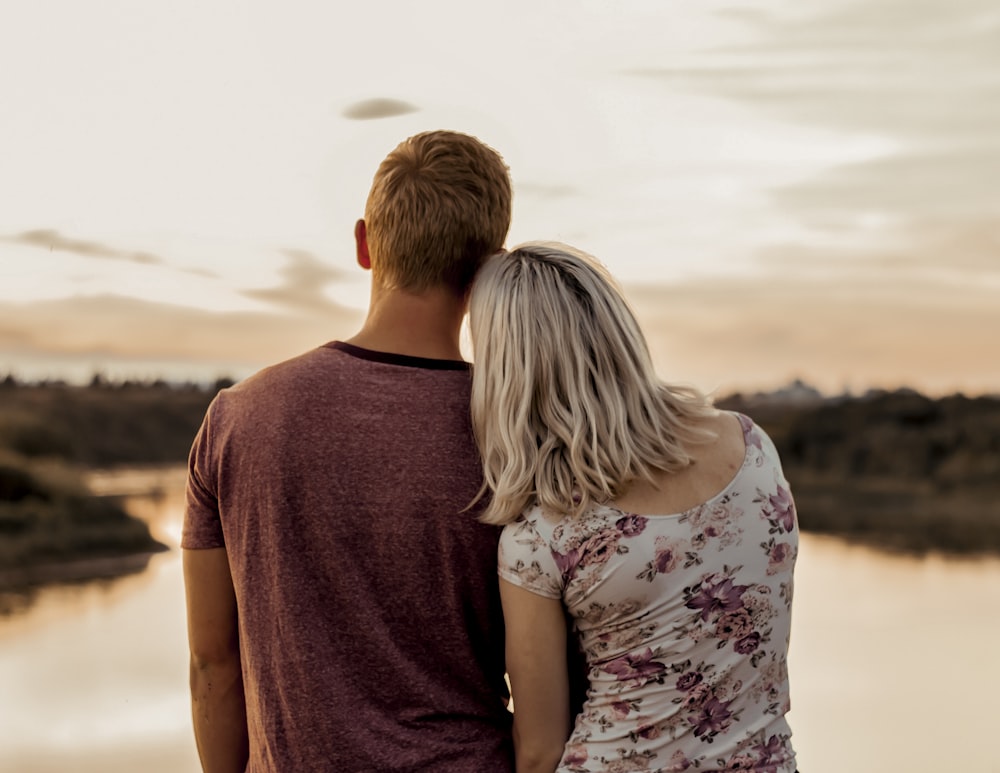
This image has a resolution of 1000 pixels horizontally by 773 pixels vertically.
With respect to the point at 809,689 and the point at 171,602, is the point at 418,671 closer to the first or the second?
the point at 809,689

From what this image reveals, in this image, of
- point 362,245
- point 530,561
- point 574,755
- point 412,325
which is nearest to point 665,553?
point 530,561

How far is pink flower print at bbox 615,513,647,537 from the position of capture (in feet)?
4.42

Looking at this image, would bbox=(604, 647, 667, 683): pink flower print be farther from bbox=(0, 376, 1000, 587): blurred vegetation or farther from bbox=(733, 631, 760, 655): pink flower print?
bbox=(0, 376, 1000, 587): blurred vegetation

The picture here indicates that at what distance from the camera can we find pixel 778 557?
1.42 m

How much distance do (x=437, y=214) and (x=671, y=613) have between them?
582 millimetres

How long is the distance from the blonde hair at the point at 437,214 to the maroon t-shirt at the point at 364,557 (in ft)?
0.40

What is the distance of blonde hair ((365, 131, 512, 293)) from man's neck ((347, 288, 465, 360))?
0.02 m

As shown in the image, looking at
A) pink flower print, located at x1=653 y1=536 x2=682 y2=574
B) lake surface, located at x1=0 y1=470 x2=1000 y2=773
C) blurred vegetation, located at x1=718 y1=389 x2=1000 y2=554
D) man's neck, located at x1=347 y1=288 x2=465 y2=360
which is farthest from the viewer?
blurred vegetation, located at x1=718 y1=389 x2=1000 y2=554

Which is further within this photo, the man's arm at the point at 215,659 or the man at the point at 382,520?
the man's arm at the point at 215,659

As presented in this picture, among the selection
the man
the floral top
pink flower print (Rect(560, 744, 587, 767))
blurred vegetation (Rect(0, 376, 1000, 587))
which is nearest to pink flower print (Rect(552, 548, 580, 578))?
the floral top

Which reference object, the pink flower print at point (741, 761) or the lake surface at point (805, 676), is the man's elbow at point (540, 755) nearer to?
the pink flower print at point (741, 761)

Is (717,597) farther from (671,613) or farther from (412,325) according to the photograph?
(412,325)

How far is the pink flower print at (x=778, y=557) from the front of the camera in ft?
4.63

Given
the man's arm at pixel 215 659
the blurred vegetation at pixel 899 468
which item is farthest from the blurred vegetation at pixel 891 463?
the man's arm at pixel 215 659
